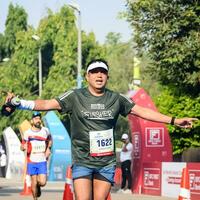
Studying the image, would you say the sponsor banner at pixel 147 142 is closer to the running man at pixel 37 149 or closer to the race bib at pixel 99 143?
the running man at pixel 37 149

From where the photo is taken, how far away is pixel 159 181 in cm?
2261

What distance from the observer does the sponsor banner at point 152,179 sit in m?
22.7

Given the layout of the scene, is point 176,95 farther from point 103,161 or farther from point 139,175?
point 103,161

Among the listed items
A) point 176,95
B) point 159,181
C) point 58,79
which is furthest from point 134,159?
point 58,79

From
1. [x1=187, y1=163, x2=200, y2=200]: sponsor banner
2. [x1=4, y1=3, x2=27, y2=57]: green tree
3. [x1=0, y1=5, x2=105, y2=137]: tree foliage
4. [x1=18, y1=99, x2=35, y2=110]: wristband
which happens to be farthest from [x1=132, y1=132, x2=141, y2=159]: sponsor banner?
[x1=4, y1=3, x2=27, y2=57]: green tree

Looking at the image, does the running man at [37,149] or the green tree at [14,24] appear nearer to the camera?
the running man at [37,149]

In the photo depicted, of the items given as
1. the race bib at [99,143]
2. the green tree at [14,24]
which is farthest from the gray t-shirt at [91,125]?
the green tree at [14,24]

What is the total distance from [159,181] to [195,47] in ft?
13.7

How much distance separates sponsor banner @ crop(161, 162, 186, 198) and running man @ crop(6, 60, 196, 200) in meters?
11.7

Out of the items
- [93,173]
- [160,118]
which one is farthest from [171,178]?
[93,173]

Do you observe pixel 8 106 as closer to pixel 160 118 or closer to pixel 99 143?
pixel 99 143

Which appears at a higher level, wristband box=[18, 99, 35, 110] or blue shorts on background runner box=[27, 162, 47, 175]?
wristband box=[18, 99, 35, 110]

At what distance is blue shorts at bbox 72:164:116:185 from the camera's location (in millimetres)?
9031

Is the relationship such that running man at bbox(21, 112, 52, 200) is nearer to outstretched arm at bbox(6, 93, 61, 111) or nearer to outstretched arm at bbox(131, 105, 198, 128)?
outstretched arm at bbox(131, 105, 198, 128)
